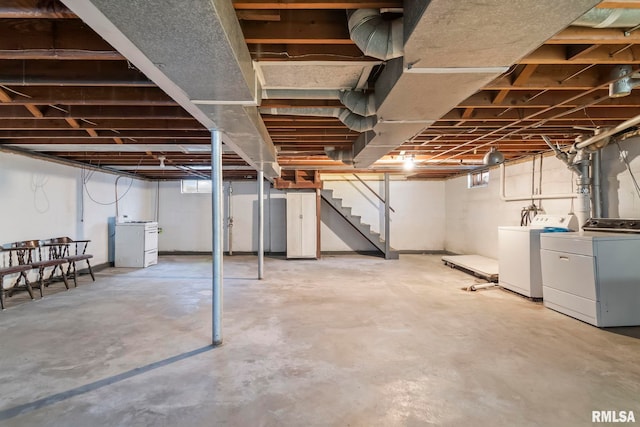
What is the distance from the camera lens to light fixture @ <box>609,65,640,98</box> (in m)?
2.32

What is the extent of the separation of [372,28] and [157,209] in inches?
328

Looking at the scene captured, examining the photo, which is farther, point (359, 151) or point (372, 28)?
point (359, 151)

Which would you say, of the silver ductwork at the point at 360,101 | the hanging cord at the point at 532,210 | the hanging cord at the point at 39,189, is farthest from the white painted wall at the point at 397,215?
the silver ductwork at the point at 360,101

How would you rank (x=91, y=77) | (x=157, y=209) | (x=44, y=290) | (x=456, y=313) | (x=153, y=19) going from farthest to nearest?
(x=157, y=209) → (x=44, y=290) → (x=456, y=313) → (x=91, y=77) → (x=153, y=19)

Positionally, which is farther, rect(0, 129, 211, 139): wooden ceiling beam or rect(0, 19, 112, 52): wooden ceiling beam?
rect(0, 129, 211, 139): wooden ceiling beam

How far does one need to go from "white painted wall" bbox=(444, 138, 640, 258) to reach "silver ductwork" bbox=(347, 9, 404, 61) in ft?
12.2

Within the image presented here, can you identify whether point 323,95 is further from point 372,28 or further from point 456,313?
point 456,313

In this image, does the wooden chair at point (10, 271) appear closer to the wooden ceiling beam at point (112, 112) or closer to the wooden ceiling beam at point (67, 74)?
the wooden ceiling beam at point (112, 112)

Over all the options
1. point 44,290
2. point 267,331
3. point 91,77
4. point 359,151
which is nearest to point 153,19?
point 91,77

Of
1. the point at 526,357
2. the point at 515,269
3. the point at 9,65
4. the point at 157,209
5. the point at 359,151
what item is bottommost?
the point at 526,357

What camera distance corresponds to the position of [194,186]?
27.9ft

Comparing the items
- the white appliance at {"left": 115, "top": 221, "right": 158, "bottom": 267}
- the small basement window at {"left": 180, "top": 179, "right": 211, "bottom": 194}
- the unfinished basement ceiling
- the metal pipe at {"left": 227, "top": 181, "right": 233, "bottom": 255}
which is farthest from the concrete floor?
the small basement window at {"left": 180, "top": 179, "right": 211, "bottom": 194}

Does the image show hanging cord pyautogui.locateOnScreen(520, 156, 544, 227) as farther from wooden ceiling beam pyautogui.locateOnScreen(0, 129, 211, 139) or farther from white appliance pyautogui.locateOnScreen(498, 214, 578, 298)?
wooden ceiling beam pyautogui.locateOnScreen(0, 129, 211, 139)

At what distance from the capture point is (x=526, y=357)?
96.5 inches
